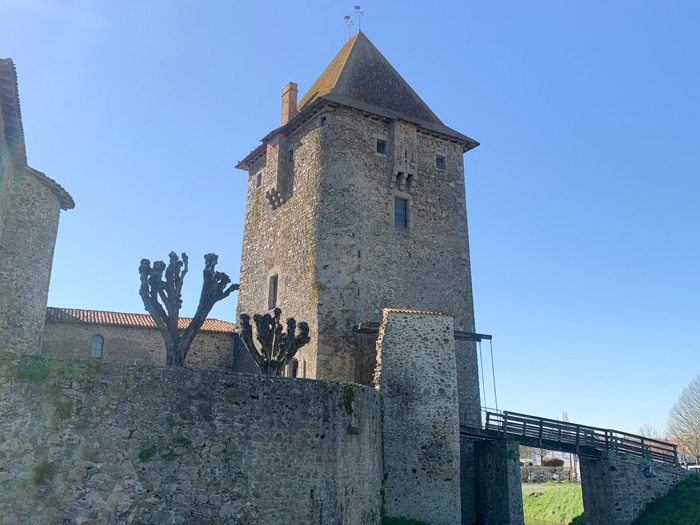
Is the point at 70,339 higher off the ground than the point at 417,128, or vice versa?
the point at 417,128

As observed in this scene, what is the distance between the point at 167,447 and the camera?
46.2ft

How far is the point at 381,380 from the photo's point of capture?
20.3 meters

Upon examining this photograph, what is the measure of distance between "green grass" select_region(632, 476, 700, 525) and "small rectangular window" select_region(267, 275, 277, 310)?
16.2m

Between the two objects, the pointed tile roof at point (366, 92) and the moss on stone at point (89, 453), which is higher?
the pointed tile roof at point (366, 92)

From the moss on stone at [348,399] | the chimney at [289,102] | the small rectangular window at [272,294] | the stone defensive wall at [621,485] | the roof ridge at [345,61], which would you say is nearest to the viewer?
the moss on stone at [348,399]

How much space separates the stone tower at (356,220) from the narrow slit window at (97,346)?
655cm

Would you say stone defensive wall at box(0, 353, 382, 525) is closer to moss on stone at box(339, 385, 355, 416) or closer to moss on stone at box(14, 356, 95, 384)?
moss on stone at box(14, 356, 95, 384)

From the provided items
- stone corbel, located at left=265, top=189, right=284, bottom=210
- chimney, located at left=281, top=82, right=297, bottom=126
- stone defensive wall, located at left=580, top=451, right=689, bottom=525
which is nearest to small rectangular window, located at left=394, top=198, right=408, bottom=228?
stone corbel, located at left=265, top=189, right=284, bottom=210

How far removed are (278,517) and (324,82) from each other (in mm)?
20867

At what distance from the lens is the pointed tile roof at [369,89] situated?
2707cm

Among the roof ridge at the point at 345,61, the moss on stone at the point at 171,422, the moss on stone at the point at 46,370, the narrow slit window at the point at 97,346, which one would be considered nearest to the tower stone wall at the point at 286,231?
the roof ridge at the point at 345,61

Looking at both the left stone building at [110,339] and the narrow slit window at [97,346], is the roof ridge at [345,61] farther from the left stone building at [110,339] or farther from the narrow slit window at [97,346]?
the narrow slit window at [97,346]

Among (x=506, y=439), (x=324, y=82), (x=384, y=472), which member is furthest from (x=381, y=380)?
(x=324, y=82)

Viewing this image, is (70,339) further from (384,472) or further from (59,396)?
(384,472)
